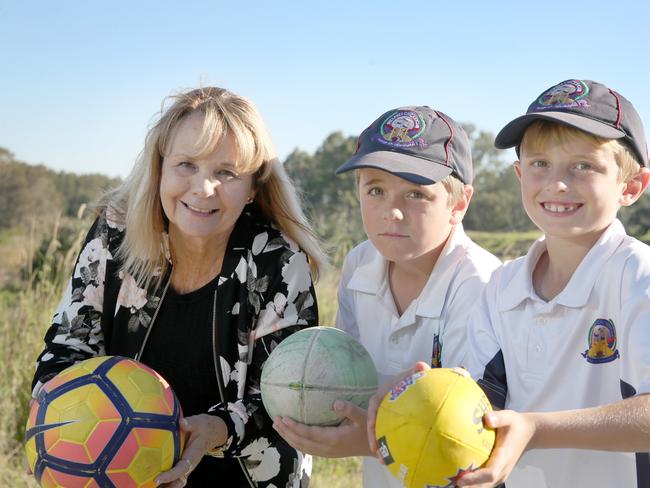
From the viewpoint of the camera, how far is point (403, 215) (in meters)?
3.20

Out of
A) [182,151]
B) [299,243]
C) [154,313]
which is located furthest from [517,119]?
[154,313]

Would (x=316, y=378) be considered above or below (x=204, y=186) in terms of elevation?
below

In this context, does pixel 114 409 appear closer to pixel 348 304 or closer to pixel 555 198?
pixel 348 304

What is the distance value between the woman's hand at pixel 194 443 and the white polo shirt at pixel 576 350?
1.23m

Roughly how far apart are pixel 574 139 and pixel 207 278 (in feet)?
6.66

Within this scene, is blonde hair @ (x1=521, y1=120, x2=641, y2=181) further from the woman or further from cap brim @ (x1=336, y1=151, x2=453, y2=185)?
the woman

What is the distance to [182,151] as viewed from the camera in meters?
3.49

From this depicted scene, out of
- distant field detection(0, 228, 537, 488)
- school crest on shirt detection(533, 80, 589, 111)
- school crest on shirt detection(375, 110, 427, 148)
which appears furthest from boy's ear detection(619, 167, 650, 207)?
distant field detection(0, 228, 537, 488)

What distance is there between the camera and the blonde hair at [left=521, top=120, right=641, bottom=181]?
2.81 m

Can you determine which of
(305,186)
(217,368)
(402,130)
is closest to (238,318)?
(217,368)

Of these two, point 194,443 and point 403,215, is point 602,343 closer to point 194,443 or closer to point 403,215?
point 403,215

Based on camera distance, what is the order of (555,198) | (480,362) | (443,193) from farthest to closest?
1. (443,193)
2. (480,362)
3. (555,198)

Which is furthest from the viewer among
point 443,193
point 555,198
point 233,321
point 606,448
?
point 233,321

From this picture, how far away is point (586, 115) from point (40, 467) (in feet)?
9.11
